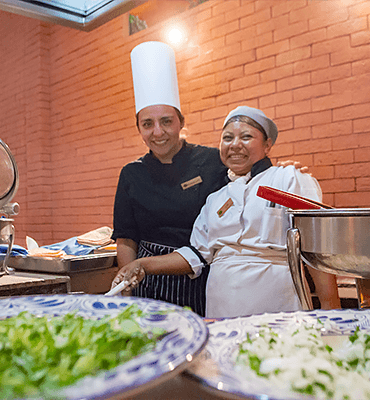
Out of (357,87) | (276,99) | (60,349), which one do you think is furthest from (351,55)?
(60,349)

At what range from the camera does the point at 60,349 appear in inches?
16.9

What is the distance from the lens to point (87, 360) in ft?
1.27

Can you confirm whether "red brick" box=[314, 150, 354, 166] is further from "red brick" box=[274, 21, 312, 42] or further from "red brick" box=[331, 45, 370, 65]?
"red brick" box=[274, 21, 312, 42]

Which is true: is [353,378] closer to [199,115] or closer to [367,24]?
[367,24]

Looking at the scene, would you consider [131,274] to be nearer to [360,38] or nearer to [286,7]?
[360,38]

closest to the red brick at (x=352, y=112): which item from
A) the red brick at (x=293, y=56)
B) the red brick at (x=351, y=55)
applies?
the red brick at (x=351, y=55)

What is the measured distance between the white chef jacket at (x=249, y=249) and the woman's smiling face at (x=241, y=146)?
0.08 m

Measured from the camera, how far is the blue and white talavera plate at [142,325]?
341 millimetres

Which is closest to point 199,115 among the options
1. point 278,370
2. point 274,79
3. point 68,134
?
point 274,79

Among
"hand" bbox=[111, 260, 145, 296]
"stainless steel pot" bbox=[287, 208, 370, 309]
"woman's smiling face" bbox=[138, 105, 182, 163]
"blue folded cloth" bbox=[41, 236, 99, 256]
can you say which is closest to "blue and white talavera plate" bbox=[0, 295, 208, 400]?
"stainless steel pot" bbox=[287, 208, 370, 309]

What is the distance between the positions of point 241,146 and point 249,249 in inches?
16.7

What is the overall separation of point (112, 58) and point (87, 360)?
3.93m

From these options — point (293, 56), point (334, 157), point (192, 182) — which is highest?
point (293, 56)

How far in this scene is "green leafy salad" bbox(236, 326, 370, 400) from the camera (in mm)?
402
